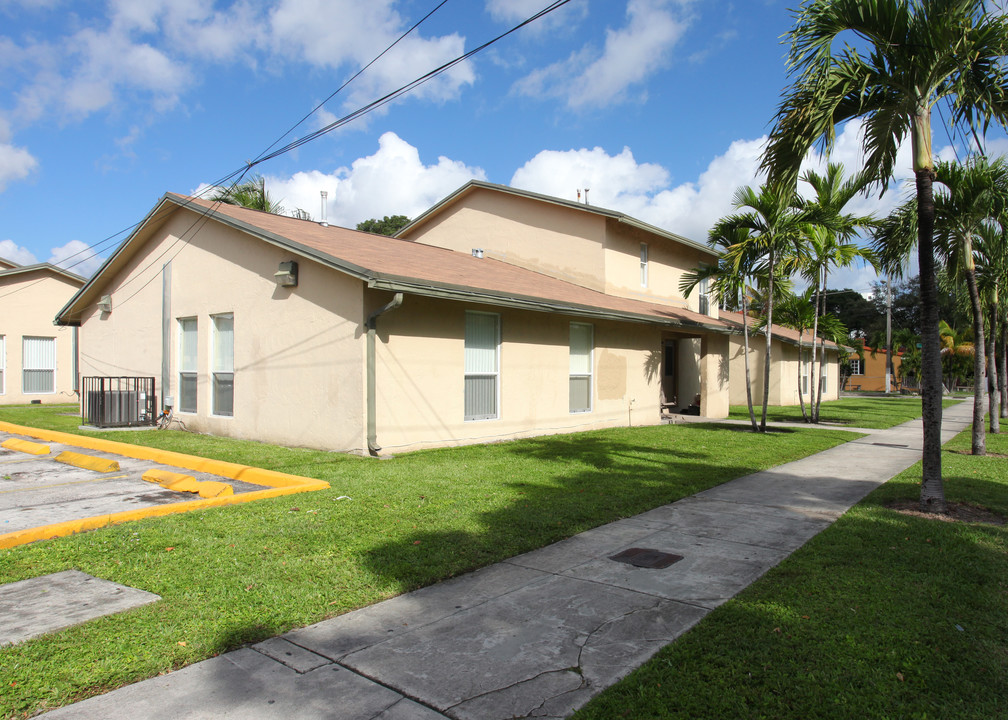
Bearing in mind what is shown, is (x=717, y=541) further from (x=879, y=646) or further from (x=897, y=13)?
(x=897, y=13)


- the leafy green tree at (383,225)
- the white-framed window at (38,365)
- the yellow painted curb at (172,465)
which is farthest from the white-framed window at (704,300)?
the leafy green tree at (383,225)

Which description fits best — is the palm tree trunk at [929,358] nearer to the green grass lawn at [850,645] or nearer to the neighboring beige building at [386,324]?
the green grass lawn at [850,645]

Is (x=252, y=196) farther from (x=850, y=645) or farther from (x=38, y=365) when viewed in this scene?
(x=850, y=645)

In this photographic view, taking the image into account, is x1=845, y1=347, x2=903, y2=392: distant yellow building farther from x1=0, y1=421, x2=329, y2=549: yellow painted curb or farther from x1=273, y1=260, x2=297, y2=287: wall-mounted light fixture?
x1=0, y1=421, x2=329, y2=549: yellow painted curb

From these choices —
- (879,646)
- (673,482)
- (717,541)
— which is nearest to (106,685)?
(879,646)

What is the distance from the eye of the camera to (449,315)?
11.8m

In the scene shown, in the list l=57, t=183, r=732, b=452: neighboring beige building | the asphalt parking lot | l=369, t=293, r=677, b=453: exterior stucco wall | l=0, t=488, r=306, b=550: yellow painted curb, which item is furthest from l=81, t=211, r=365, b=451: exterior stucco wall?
l=0, t=488, r=306, b=550: yellow painted curb

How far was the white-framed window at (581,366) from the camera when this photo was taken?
48.9 ft

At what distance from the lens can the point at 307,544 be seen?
568 centimetres

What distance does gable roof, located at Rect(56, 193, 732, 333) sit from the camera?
34.3ft

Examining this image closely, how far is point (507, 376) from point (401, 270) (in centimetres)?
320

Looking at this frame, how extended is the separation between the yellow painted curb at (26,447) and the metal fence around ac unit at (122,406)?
2003 mm

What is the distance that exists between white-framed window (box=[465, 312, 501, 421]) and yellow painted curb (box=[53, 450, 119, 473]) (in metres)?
5.76

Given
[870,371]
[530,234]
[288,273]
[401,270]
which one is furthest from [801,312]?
[870,371]
